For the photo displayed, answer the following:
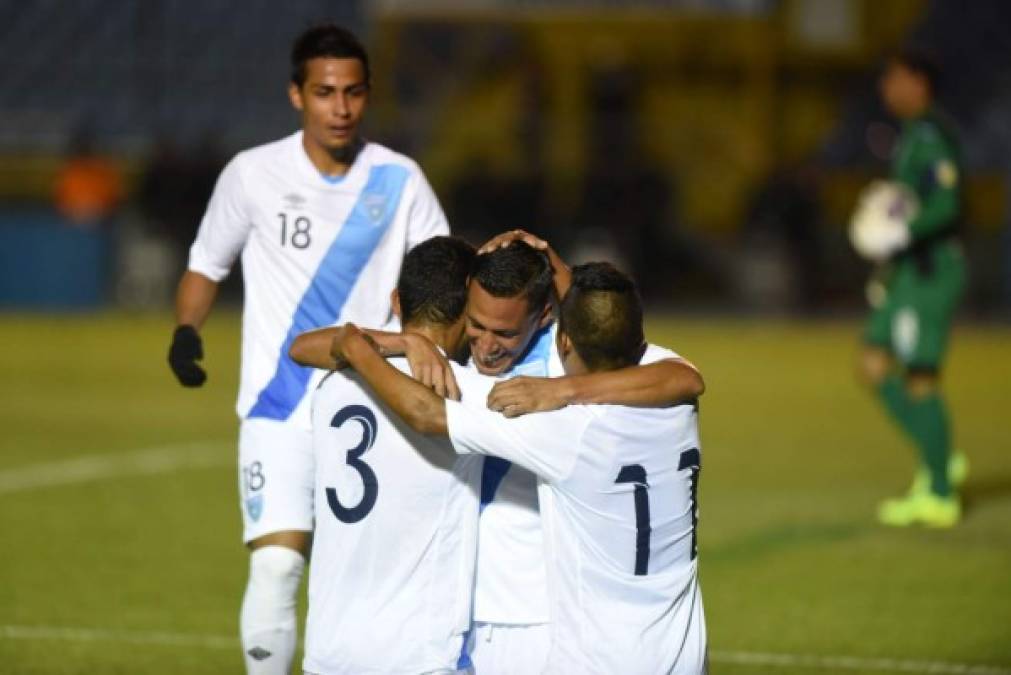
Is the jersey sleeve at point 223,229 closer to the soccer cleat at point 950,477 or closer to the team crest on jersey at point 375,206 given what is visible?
the team crest on jersey at point 375,206

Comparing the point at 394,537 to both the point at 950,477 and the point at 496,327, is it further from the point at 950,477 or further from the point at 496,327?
the point at 950,477

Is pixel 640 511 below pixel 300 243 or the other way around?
below

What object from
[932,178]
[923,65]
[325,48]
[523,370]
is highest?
[923,65]

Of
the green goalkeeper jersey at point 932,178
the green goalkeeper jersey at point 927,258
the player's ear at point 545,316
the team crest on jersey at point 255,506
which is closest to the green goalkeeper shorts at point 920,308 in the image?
the green goalkeeper jersey at point 927,258

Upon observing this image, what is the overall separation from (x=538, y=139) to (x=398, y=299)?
2080 cm

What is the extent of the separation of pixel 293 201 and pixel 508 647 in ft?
6.24

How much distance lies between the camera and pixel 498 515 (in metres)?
5.02

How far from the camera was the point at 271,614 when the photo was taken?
5.78 m

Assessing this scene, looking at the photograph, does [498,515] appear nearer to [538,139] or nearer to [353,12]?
[538,139]

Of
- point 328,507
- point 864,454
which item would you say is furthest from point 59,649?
point 864,454

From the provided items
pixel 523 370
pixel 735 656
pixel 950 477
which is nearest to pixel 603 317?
pixel 523 370

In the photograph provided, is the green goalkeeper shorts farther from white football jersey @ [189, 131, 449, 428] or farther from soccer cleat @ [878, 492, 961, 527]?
white football jersey @ [189, 131, 449, 428]

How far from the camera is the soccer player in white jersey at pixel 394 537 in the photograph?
15.6ft

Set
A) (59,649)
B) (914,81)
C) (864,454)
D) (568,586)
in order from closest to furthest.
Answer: (568,586) → (59,649) → (914,81) → (864,454)
